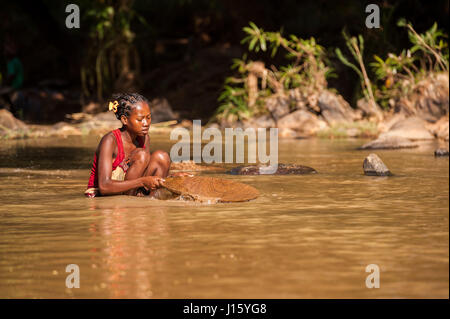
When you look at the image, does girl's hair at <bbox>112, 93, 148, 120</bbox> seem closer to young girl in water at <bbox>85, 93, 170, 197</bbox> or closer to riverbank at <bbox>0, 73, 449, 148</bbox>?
young girl in water at <bbox>85, 93, 170, 197</bbox>

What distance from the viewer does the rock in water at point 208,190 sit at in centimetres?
668

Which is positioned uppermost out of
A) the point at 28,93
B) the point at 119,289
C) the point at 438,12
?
the point at 438,12

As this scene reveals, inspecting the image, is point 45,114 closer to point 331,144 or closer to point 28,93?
point 28,93

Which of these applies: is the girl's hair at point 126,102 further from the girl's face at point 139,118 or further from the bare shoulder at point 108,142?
the bare shoulder at point 108,142

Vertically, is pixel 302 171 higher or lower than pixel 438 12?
lower

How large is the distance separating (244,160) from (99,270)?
684 cm

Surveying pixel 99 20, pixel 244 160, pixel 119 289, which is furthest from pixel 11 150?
pixel 119 289

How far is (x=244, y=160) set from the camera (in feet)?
36.4

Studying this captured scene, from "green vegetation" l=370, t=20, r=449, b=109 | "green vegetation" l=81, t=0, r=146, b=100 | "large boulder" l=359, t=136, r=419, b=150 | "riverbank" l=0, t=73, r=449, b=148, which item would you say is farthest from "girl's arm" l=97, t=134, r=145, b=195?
"green vegetation" l=81, t=0, r=146, b=100

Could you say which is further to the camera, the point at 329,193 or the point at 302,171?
the point at 302,171

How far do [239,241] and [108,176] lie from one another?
1.99 metres

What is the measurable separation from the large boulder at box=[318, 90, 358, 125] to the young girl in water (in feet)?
33.8

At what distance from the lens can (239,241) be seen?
16.6 ft

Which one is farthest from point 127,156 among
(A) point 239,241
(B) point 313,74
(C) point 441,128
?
(B) point 313,74
